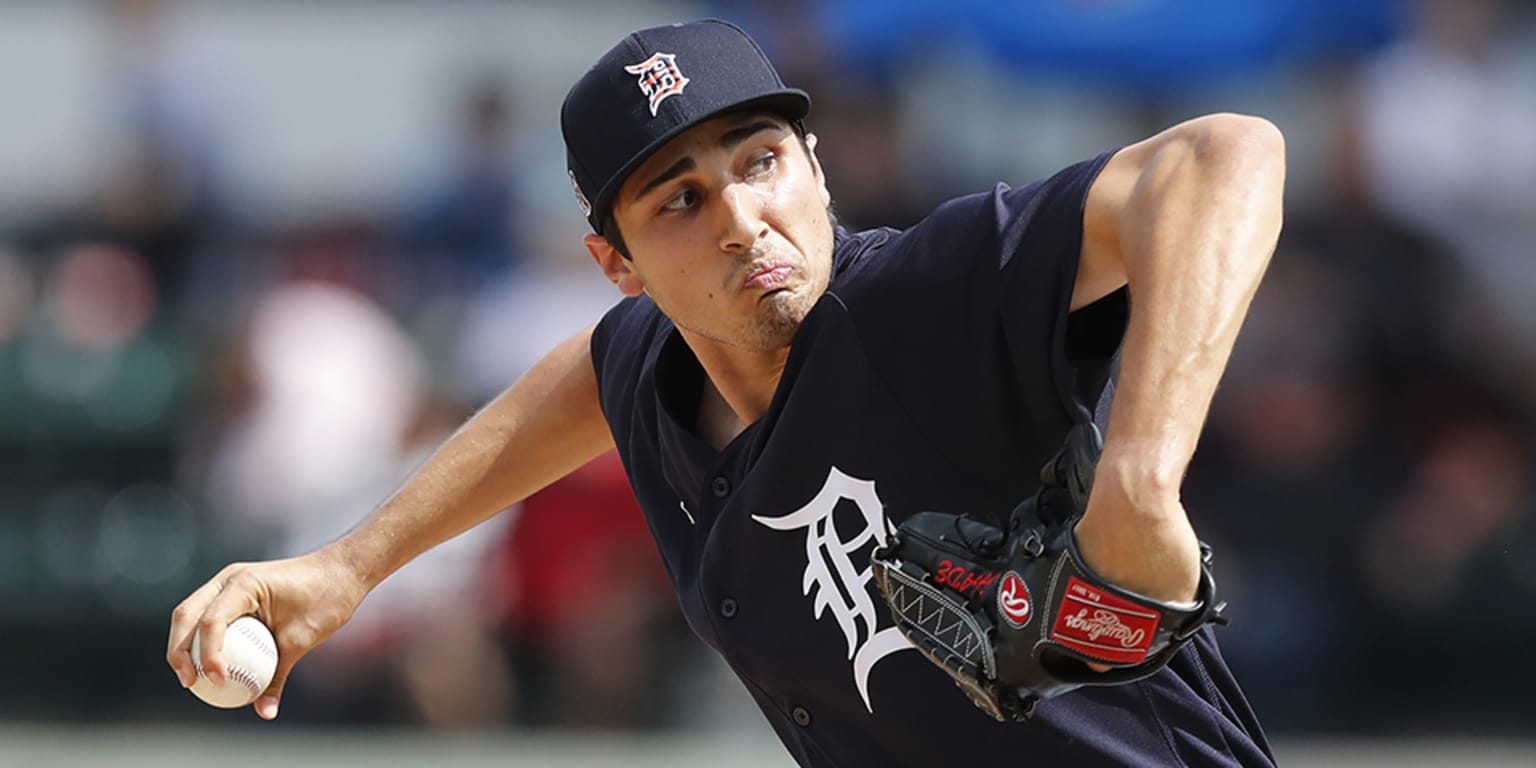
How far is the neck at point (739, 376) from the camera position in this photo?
3934mm

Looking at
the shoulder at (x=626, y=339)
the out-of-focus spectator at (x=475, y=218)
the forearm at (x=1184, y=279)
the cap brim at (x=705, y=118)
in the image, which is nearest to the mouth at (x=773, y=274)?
the cap brim at (x=705, y=118)

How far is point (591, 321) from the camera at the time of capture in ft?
30.8

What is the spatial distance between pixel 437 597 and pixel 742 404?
5.10 meters

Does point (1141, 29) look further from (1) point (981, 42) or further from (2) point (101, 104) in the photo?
(2) point (101, 104)

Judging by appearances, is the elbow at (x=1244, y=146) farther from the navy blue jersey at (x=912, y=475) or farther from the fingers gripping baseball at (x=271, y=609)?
the fingers gripping baseball at (x=271, y=609)

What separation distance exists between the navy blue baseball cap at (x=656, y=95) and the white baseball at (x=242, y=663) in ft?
3.59

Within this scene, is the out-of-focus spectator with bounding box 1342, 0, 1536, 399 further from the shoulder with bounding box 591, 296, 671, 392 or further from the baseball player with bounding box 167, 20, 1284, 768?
the baseball player with bounding box 167, 20, 1284, 768

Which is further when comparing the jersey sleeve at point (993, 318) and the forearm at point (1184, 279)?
the jersey sleeve at point (993, 318)

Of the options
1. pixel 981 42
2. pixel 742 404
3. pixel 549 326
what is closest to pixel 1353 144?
pixel 981 42

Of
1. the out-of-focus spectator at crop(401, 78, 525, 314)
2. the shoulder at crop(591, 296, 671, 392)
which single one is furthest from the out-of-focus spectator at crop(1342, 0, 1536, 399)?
the shoulder at crop(591, 296, 671, 392)

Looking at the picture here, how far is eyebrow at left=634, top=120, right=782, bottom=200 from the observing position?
12.2 ft

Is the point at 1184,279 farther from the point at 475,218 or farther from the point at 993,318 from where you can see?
the point at 475,218

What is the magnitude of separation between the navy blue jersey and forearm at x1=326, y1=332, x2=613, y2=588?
1.99 ft

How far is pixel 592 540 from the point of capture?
8.92 meters
